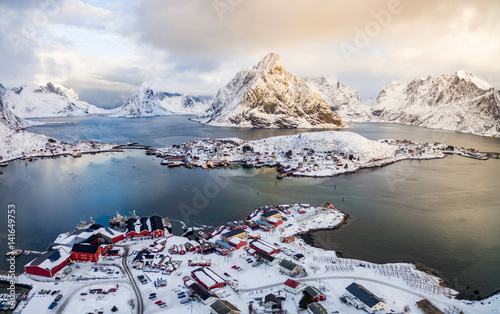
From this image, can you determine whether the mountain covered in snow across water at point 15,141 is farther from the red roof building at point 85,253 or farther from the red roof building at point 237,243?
the red roof building at point 237,243

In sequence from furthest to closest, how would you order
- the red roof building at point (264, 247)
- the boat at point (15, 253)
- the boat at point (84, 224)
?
the boat at point (84, 224)
the red roof building at point (264, 247)
the boat at point (15, 253)

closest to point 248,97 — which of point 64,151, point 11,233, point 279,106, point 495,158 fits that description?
point 279,106

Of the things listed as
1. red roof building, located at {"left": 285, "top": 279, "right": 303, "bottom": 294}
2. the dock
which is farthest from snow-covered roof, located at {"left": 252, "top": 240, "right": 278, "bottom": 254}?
the dock

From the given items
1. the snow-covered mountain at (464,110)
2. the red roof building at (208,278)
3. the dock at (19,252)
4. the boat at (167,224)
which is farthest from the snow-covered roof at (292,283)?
the snow-covered mountain at (464,110)

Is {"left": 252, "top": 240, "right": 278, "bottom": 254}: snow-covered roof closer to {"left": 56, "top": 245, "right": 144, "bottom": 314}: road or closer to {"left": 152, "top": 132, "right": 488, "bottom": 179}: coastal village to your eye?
{"left": 56, "top": 245, "right": 144, "bottom": 314}: road

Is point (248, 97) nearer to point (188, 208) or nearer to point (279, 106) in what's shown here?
point (279, 106)

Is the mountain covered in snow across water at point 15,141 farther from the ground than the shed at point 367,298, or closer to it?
farther from the ground

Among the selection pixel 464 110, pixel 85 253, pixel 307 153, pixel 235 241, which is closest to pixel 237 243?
pixel 235 241
